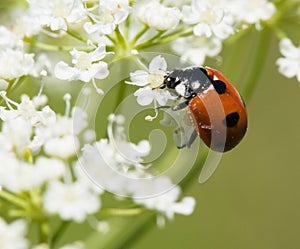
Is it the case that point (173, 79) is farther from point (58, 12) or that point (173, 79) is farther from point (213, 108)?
point (58, 12)

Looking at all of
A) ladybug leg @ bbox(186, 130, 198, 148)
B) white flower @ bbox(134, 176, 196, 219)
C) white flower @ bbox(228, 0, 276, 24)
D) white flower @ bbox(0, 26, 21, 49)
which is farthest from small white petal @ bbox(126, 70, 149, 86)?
white flower @ bbox(228, 0, 276, 24)

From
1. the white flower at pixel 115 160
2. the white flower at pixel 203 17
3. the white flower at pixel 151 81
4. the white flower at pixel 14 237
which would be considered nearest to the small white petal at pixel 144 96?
the white flower at pixel 151 81

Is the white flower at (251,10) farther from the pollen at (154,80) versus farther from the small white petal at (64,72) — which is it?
the small white petal at (64,72)

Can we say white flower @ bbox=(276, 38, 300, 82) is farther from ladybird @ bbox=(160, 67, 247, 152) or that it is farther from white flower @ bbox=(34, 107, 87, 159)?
white flower @ bbox=(34, 107, 87, 159)

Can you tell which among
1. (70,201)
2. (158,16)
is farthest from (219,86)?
(70,201)

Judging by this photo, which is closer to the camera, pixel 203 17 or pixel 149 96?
pixel 149 96

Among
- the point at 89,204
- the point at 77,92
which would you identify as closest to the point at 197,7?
the point at 77,92
